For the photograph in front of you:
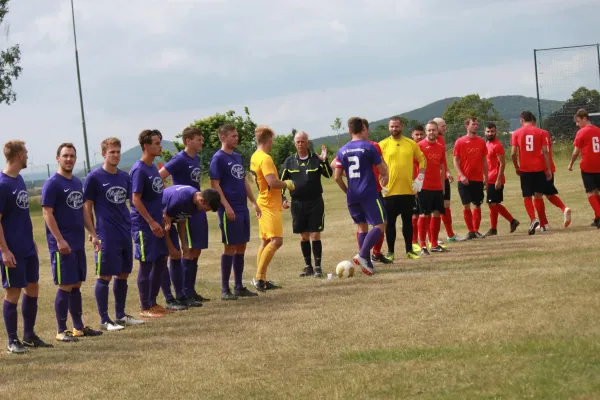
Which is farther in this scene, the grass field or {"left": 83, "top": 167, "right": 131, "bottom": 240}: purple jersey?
{"left": 83, "top": 167, "right": 131, "bottom": 240}: purple jersey

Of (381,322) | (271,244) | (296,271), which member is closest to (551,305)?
(381,322)

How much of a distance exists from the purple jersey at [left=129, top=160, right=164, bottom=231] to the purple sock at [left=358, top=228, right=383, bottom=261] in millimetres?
3062

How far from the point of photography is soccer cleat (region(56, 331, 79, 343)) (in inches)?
415

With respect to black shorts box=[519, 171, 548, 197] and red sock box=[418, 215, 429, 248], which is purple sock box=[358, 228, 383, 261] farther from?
black shorts box=[519, 171, 548, 197]

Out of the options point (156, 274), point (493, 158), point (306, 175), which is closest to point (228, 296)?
point (156, 274)

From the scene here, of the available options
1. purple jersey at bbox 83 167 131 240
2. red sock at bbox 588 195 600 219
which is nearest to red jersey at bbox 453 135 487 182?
red sock at bbox 588 195 600 219

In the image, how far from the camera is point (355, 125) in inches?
541

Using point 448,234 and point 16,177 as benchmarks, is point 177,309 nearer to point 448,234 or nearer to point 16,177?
point 16,177

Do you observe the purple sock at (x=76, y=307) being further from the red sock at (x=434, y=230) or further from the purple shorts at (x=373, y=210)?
the red sock at (x=434, y=230)

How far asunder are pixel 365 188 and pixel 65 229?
4540 millimetres

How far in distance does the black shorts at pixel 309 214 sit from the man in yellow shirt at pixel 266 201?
99cm

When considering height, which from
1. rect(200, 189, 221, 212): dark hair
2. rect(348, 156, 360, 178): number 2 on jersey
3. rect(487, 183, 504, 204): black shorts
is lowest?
rect(487, 183, 504, 204): black shorts

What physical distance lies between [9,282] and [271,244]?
4111mm

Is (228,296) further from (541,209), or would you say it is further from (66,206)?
(541,209)
